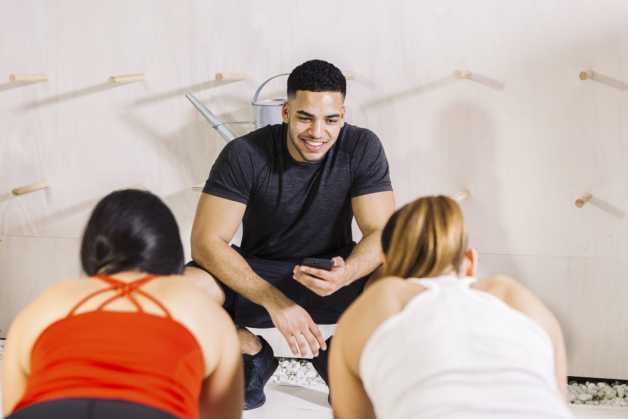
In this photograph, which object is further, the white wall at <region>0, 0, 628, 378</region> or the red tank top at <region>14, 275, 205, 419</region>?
the white wall at <region>0, 0, 628, 378</region>

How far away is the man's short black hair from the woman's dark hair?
2.67 feet

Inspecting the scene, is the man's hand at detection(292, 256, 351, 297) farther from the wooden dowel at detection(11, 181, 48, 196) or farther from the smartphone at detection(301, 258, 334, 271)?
the wooden dowel at detection(11, 181, 48, 196)

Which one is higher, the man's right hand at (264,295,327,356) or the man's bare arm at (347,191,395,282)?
the man's bare arm at (347,191,395,282)

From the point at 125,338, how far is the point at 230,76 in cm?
141

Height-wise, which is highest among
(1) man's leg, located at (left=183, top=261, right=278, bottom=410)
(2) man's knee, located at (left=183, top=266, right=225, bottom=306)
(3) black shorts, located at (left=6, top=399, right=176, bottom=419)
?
(3) black shorts, located at (left=6, top=399, right=176, bottom=419)

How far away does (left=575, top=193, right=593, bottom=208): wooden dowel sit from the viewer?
2338mm

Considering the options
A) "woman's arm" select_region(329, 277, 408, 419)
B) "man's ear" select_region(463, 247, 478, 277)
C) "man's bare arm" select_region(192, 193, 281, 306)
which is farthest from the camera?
"man's bare arm" select_region(192, 193, 281, 306)

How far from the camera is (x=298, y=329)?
6.30 feet

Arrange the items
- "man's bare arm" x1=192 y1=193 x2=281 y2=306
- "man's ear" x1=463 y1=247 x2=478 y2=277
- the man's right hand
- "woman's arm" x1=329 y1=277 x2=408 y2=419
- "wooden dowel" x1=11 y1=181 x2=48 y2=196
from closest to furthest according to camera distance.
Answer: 1. "woman's arm" x1=329 y1=277 x2=408 y2=419
2. "man's ear" x1=463 y1=247 x2=478 y2=277
3. the man's right hand
4. "man's bare arm" x1=192 y1=193 x2=281 y2=306
5. "wooden dowel" x1=11 y1=181 x2=48 y2=196

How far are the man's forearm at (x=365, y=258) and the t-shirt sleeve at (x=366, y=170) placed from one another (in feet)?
0.41

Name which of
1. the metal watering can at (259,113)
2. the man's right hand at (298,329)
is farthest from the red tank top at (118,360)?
the metal watering can at (259,113)

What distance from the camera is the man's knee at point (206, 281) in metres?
2.10

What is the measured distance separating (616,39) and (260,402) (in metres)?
1.38

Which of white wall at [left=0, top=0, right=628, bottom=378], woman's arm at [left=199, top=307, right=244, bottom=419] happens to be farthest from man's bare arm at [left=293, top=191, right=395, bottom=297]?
woman's arm at [left=199, top=307, right=244, bottom=419]
